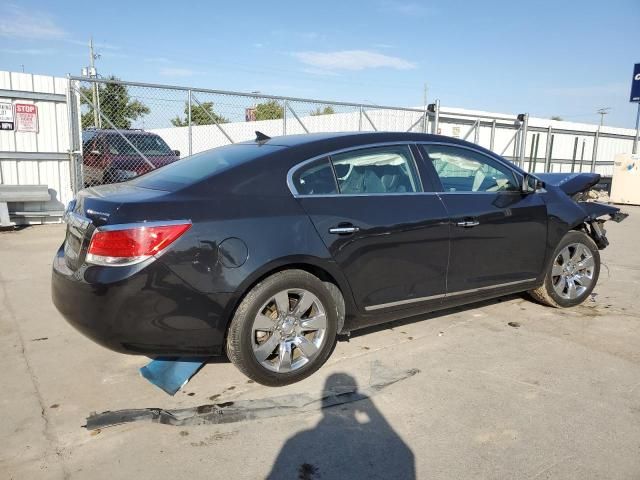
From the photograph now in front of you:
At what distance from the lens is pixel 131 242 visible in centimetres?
272

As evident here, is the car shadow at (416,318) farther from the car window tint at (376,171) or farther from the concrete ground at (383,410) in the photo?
the car window tint at (376,171)

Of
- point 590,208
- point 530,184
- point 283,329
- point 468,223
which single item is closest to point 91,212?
point 283,329

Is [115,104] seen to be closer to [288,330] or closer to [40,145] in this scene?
[40,145]

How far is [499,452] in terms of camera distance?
2559mm

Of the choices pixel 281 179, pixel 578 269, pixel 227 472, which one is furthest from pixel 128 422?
pixel 578 269

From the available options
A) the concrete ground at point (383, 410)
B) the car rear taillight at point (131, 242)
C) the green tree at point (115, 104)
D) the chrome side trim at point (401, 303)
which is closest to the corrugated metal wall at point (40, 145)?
the green tree at point (115, 104)

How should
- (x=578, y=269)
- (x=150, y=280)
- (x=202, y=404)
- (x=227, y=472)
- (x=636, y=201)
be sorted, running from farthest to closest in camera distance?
(x=636, y=201) → (x=578, y=269) → (x=202, y=404) → (x=150, y=280) → (x=227, y=472)

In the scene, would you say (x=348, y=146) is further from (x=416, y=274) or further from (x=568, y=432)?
(x=568, y=432)

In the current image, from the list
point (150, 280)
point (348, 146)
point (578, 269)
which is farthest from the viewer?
point (578, 269)

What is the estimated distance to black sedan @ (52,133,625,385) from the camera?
2766 mm

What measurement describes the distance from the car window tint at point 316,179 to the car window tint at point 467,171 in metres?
0.93

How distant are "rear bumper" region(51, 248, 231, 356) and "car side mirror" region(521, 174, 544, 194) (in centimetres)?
276

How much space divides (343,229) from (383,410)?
1.13 meters

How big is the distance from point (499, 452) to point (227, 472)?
1.35 m
